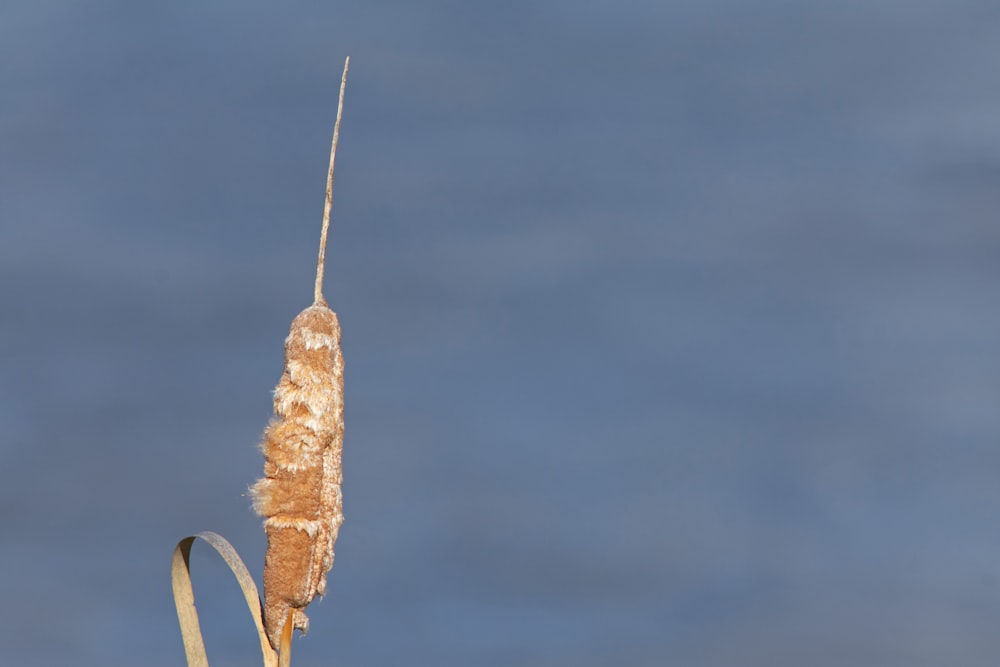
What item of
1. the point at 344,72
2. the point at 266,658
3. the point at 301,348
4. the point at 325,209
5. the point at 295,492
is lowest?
the point at 266,658

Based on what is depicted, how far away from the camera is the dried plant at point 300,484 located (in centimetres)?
734

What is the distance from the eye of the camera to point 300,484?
7.32 metres

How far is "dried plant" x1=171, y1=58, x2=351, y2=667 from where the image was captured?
734cm

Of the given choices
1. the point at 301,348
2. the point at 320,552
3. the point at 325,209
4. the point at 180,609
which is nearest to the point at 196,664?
the point at 180,609

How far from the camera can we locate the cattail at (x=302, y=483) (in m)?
7.33

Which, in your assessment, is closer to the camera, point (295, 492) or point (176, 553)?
point (295, 492)

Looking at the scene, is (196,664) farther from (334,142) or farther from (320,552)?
(334,142)

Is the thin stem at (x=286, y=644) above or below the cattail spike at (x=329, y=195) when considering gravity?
below

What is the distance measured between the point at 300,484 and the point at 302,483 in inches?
0.4

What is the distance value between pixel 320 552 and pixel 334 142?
2.01m

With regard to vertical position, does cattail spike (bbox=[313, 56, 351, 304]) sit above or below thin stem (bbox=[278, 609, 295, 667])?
above

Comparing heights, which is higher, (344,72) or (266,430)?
(344,72)

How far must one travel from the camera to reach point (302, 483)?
7320 mm

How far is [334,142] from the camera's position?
748 centimetres
